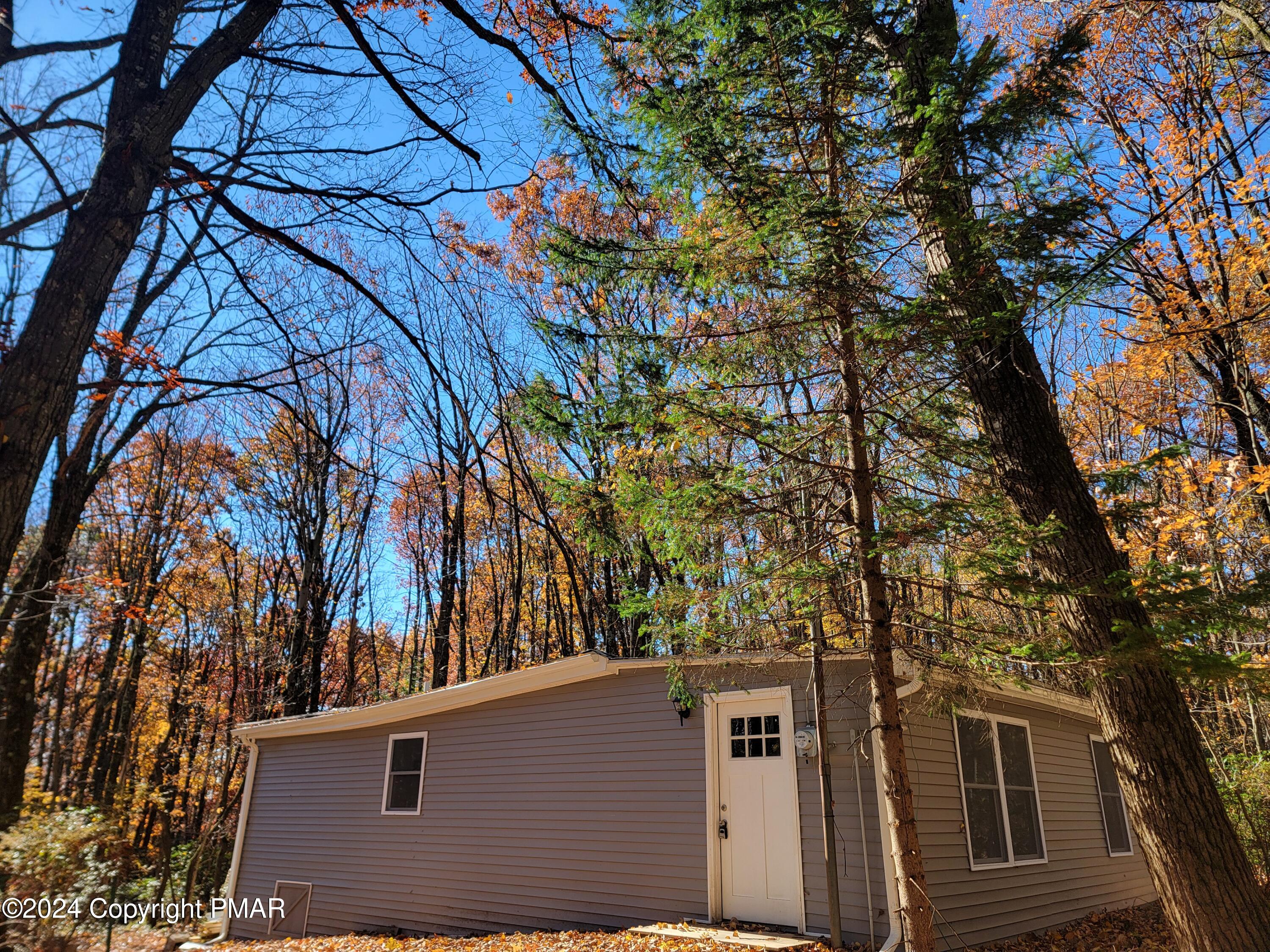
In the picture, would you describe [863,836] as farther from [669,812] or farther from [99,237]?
[99,237]

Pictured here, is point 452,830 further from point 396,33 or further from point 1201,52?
point 1201,52

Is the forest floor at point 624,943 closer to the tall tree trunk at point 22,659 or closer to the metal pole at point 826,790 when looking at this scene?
the metal pole at point 826,790

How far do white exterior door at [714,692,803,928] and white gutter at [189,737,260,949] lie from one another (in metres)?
7.66

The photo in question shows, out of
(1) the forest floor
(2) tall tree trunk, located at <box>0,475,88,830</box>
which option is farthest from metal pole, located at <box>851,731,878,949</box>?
(2) tall tree trunk, located at <box>0,475,88,830</box>

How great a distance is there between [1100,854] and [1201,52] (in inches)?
427

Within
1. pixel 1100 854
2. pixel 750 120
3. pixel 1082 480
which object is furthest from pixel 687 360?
pixel 1100 854

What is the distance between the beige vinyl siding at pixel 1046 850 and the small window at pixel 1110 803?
5.2 inches

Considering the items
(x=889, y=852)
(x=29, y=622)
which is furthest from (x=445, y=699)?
(x=889, y=852)

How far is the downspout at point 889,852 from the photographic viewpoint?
18.6 ft

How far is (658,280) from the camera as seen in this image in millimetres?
6273

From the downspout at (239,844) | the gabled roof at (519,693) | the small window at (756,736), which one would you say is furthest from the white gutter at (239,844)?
the small window at (756,736)

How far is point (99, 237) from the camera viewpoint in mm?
2758

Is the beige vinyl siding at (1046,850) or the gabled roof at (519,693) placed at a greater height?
the gabled roof at (519,693)

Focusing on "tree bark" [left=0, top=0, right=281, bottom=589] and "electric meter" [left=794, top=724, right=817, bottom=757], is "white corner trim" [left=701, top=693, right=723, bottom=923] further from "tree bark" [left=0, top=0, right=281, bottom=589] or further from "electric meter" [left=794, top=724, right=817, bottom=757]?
"tree bark" [left=0, top=0, right=281, bottom=589]
